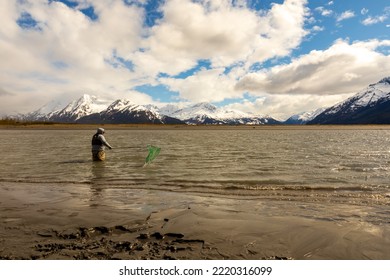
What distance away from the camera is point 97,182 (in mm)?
17844

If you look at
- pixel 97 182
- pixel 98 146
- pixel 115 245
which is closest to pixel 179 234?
pixel 115 245

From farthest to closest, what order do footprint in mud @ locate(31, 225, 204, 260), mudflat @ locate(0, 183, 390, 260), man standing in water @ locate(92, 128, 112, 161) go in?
man standing in water @ locate(92, 128, 112, 161), mudflat @ locate(0, 183, 390, 260), footprint in mud @ locate(31, 225, 204, 260)

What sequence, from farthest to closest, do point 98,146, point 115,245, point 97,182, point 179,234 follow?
1. point 98,146
2. point 97,182
3. point 179,234
4. point 115,245

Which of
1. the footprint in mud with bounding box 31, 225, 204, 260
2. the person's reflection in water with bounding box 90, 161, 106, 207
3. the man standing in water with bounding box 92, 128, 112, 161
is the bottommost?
the person's reflection in water with bounding box 90, 161, 106, 207

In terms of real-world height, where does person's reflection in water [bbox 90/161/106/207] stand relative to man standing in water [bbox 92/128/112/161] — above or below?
below

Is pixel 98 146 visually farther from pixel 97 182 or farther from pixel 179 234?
pixel 179 234

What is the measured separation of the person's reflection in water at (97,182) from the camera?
13.4 metres

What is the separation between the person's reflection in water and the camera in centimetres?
1343

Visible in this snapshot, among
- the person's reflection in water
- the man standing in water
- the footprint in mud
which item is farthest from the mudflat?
the man standing in water

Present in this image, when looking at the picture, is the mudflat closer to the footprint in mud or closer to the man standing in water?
the footprint in mud

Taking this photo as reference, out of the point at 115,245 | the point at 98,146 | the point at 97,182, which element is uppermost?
the point at 98,146

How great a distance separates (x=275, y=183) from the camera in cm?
1686

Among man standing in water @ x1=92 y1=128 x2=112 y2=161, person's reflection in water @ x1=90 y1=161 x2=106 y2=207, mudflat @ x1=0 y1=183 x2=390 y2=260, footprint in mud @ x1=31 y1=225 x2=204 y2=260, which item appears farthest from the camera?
man standing in water @ x1=92 y1=128 x2=112 y2=161
